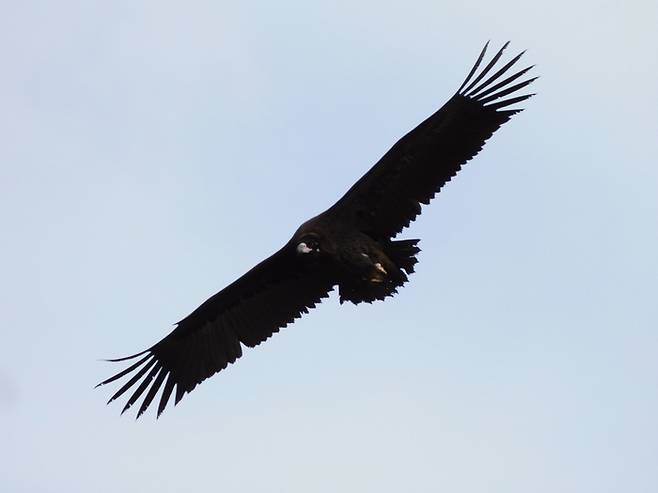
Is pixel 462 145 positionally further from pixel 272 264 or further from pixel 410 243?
pixel 272 264

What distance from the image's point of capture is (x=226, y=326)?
16328mm

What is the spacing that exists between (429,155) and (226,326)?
350 centimetres

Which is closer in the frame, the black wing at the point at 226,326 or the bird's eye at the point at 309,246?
the bird's eye at the point at 309,246

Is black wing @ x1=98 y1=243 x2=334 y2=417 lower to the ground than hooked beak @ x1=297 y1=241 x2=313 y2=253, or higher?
higher

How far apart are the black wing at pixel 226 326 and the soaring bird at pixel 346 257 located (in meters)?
0.01

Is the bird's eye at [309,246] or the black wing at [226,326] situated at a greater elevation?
the black wing at [226,326]

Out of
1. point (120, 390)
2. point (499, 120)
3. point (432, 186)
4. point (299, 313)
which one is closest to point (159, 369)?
point (120, 390)

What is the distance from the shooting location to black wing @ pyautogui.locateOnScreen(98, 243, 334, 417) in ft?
52.6

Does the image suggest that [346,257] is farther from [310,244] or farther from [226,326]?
[226,326]

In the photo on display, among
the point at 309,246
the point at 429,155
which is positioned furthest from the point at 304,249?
the point at 429,155

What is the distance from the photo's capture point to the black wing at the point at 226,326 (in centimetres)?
1603

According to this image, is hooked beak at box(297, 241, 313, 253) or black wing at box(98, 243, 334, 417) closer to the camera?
hooked beak at box(297, 241, 313, 253)

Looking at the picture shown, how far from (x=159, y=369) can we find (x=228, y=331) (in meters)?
0.98

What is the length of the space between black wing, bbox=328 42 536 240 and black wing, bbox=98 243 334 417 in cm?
128
